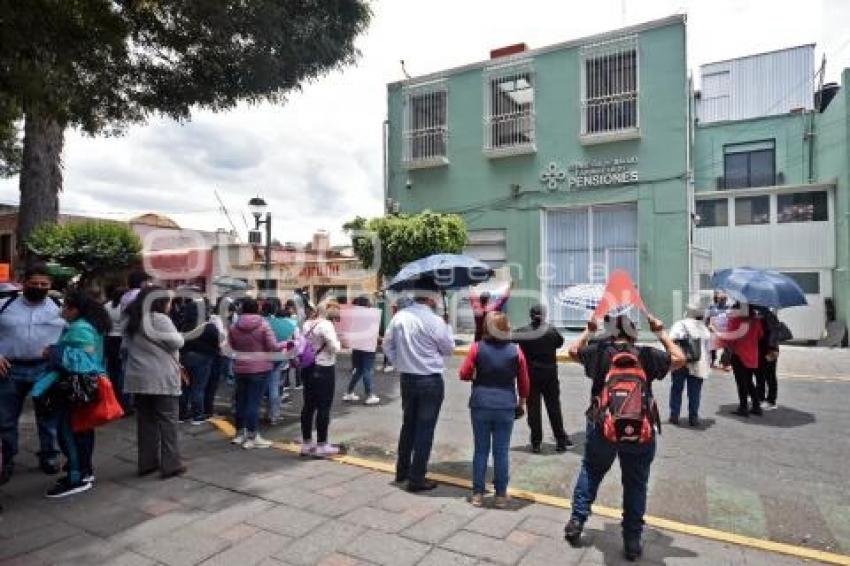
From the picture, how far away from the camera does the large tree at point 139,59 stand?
581 centimetres

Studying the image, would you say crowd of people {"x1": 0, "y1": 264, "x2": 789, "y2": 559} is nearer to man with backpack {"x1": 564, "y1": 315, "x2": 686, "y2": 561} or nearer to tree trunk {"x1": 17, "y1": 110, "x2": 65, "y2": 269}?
man with backpack {"x1": 564, "y1": 315, "x2": 686, "y2": 561}

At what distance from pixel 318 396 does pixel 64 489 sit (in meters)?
2.26

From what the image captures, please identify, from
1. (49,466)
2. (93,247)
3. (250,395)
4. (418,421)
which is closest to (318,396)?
(250,395)

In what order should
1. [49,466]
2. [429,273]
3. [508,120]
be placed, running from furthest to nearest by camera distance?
[508,120] → [429,273] → [49,466]

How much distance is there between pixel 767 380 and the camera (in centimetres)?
809

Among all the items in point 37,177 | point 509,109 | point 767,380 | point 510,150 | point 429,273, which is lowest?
A: point 767,380

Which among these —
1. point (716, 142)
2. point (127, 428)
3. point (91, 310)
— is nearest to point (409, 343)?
point (91, 310)

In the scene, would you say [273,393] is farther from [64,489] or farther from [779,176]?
[779,176]

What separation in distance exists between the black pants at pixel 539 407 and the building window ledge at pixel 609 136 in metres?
10.7

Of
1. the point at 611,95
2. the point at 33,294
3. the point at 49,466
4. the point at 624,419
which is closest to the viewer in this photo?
the point at 624,419

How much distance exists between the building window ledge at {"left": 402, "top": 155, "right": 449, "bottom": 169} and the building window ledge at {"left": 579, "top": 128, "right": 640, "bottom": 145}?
412cm

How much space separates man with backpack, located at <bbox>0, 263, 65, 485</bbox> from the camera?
5070mm

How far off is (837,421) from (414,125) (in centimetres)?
1409

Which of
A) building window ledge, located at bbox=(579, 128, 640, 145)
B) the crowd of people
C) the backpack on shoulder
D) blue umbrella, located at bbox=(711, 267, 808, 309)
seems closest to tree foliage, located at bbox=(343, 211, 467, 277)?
building window ledge, located at bbox=(579, 128, 640, 145)
